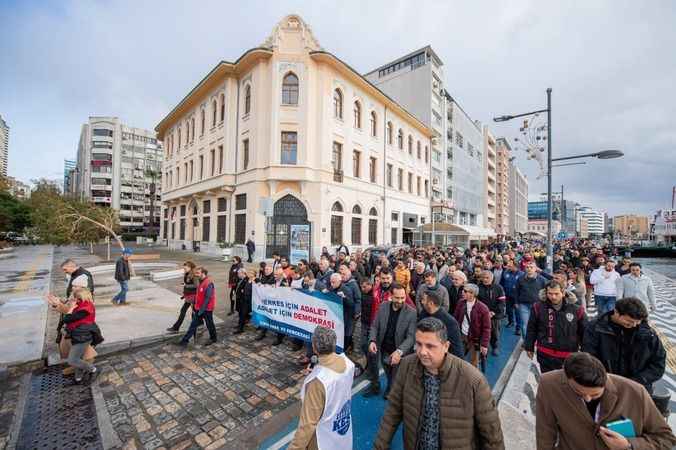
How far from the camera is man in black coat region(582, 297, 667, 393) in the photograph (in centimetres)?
283

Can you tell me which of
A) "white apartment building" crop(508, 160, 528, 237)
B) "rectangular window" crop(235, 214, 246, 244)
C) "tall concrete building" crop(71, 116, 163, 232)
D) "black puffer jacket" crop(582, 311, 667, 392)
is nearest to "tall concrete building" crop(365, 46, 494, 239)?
"rectangular window" crop(235, 214, 246, 244)

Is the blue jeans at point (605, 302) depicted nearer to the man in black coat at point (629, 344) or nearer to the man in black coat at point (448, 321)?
the man in black coat at point (629, 344)

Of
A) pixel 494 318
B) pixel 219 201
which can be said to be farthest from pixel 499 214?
pixel 494 318

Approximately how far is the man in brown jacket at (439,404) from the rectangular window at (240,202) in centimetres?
2176

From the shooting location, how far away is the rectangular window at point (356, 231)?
82.0 feet

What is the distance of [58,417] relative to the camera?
398cm

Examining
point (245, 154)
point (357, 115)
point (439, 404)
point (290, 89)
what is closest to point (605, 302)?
point (439, 404)

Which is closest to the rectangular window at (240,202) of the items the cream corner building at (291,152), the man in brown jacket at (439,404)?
the cream corner building at (291,152)

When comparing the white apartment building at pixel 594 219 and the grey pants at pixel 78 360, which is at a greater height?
the white apartment building at pixel 594 219

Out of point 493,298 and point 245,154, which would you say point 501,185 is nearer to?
point 245,154

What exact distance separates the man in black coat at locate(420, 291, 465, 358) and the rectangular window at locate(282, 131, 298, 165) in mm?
18711

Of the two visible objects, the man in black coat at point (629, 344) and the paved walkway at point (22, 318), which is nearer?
the man in black coat at point (629, 344)

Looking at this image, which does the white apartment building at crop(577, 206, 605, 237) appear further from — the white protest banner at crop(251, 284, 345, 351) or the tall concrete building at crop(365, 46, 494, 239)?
the white protest banner at crop(251, 284, 345, 351)

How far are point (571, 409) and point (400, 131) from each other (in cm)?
3166
